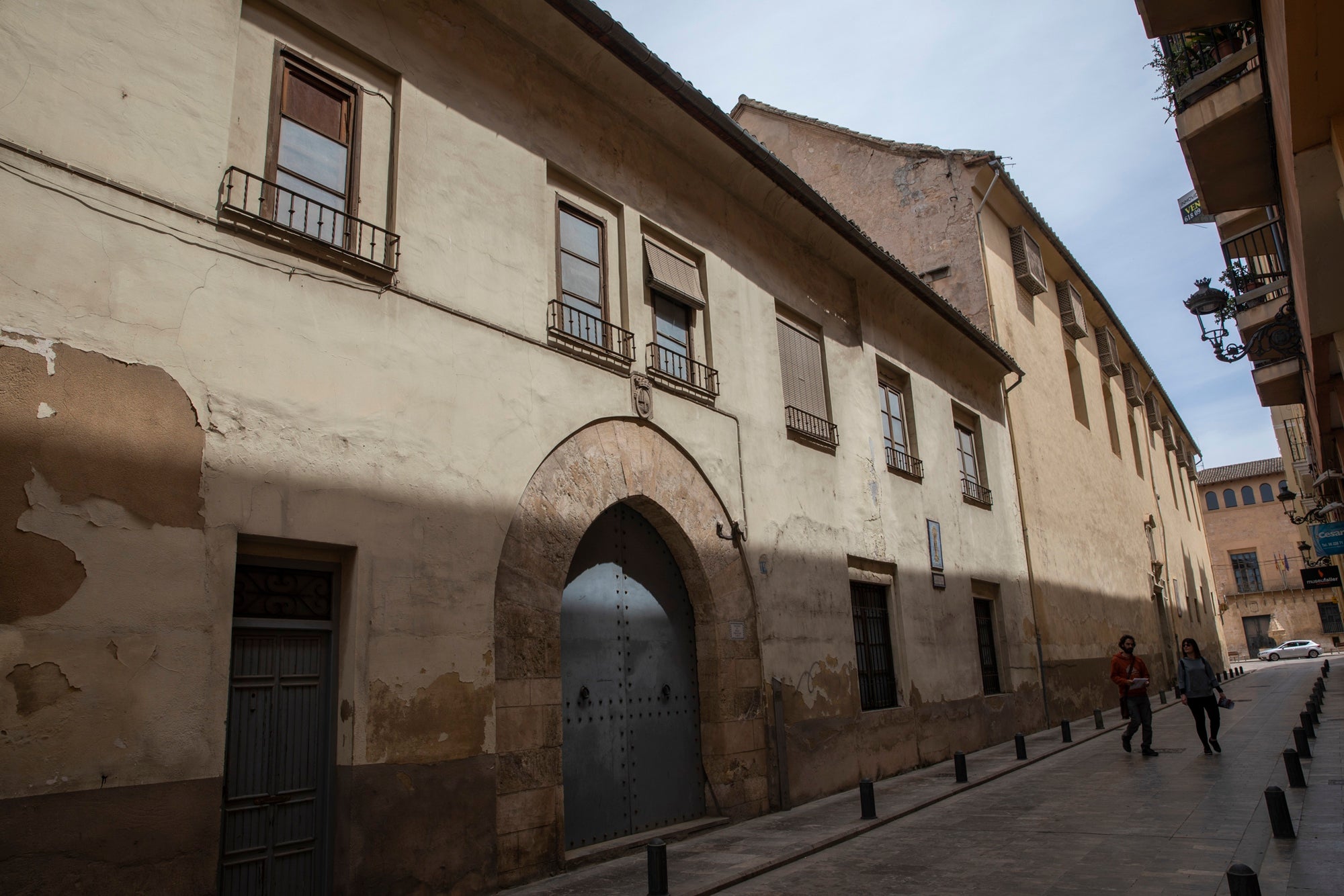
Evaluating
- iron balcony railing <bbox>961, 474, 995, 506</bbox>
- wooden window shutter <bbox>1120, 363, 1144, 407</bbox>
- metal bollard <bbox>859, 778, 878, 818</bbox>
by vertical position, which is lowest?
metal bollard <bbox>859, 778, 878, 818</bbox>

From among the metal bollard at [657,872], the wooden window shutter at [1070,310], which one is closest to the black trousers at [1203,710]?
the metal bollard at [657,872]

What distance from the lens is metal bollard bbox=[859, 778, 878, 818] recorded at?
822 centimetres

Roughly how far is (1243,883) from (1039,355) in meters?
17.6

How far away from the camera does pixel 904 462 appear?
13125mm

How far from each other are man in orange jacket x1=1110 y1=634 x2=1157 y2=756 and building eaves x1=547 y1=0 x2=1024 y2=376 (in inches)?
231

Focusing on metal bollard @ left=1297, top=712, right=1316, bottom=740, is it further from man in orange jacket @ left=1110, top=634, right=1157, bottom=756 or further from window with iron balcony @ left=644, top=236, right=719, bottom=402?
window with iron balcony @ left=644, top=236, right=719, bottom=402

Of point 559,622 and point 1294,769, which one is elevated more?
point 559,622

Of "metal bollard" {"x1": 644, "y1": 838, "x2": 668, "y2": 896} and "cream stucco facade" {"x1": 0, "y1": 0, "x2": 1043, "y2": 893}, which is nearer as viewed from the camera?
"cream stucco facade" {"x1": 0, "y1": 0, "x2": 1043, "y2": 893}

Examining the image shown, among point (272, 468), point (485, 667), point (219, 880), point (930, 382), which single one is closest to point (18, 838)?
point (219, 880)

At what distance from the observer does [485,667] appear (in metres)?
6.25

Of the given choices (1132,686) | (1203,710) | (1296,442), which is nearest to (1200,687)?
(1203,710)

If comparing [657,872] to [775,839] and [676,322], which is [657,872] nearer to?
[775,839]

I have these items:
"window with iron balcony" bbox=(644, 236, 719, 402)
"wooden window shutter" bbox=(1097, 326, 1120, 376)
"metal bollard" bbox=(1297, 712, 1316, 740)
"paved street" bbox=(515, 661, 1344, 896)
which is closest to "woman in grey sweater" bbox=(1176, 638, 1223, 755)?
"paved street" bbox=(515, 661, 1344, 896)

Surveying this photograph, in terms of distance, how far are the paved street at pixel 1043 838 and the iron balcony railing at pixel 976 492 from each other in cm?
482
